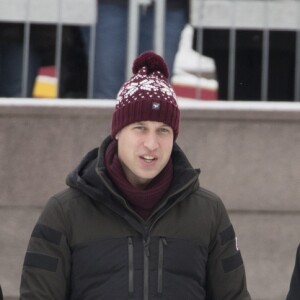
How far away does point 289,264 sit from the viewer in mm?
7152

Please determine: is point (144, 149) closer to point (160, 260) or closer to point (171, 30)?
point (160, 260)

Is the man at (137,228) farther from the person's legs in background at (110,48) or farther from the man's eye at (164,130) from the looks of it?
the person's legs in background at (110,48)

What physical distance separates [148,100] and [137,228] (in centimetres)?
51

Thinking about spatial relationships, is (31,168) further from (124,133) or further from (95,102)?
(124,133)

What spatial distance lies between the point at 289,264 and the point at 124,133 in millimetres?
2961

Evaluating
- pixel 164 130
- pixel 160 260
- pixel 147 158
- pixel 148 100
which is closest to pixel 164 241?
pixel 160 260

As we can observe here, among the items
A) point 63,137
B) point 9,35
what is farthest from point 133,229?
point 9,35

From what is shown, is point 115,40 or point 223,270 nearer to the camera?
point 223,270

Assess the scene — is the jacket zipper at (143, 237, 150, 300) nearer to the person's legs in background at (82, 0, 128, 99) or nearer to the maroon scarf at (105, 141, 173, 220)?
the maroon scarf at (105, 141, 173, 220)

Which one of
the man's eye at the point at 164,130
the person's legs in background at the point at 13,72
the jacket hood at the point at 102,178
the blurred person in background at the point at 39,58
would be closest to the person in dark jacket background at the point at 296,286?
the jacket hood at the point at 102,178

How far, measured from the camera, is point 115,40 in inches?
293

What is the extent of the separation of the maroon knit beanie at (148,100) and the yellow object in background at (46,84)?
2.84 m

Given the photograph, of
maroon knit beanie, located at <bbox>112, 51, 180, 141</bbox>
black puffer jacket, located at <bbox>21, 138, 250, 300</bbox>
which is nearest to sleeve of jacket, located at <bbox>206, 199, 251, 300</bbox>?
black puffer jacket, located at <bbox>21, 138, 250, 300</bbox>

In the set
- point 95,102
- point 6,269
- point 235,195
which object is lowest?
point 6,269
